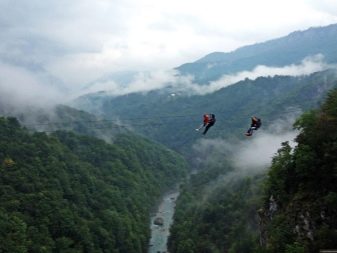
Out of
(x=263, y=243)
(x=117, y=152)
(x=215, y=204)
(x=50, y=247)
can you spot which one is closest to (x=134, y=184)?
(x=117, y=152)

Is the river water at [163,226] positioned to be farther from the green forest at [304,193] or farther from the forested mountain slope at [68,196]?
the green forest at [304,193]

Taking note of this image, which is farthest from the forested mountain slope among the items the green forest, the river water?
the green forest

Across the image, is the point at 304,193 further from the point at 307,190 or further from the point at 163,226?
the point at 163,226

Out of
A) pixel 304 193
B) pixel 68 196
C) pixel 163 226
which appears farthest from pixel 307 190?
pixel 163 226

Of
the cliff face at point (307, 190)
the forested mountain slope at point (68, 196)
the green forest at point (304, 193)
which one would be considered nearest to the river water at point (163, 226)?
the forested mountain slope at point (68, 196)

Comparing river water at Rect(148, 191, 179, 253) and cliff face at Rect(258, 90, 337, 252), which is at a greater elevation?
cliff face at Rect(258, 90, 337, 252)

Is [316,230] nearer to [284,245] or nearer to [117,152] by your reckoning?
[284,245]

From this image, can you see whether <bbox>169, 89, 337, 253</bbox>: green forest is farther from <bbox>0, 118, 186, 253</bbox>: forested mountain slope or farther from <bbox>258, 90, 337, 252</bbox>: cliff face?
<bbox>0, 118, 186, 253</bbox>: forested mountain slope
